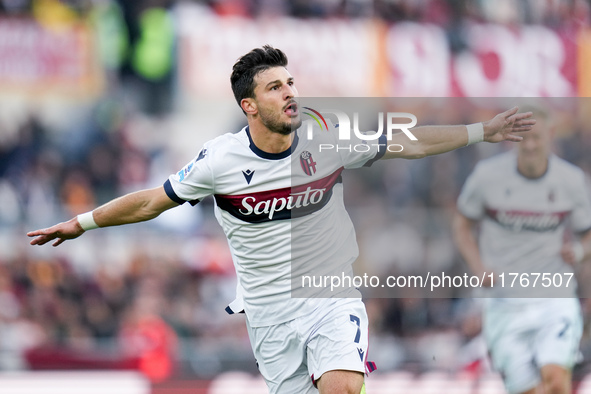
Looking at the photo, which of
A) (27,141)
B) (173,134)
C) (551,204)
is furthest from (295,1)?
(551,204)

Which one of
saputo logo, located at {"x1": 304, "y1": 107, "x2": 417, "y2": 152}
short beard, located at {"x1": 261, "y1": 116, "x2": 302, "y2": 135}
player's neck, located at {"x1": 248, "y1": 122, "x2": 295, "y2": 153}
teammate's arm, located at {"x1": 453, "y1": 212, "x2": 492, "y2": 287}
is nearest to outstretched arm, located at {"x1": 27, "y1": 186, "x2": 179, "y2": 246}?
player's neck, located at {"x1": 248, "y1": 122, "x2": 295, "y2": 153}

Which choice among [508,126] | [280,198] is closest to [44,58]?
[280,198]

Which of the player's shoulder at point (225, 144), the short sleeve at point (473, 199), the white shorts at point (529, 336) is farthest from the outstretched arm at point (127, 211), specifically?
the white shorts at point (529, 336)

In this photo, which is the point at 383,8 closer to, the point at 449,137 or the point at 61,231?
the point at 449,137

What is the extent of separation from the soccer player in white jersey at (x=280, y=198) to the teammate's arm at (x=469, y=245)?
192 centimetres

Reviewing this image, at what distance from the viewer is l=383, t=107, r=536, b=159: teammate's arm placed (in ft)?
20.2

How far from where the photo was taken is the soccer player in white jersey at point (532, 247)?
7.73m

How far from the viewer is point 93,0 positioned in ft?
50.2

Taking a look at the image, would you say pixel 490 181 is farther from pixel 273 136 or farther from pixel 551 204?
pixel 273 136

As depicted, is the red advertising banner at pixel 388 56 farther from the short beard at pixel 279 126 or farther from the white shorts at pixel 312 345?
the white shorts at pixel 312 345

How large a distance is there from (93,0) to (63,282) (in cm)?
503

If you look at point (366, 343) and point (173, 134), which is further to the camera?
point (173, 134)

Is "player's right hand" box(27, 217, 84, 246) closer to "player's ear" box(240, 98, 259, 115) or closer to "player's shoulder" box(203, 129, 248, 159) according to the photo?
"player's shoulder" box(203, 129, 248, 159)

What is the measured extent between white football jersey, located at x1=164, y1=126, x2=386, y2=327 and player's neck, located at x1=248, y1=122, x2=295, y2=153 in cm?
4
